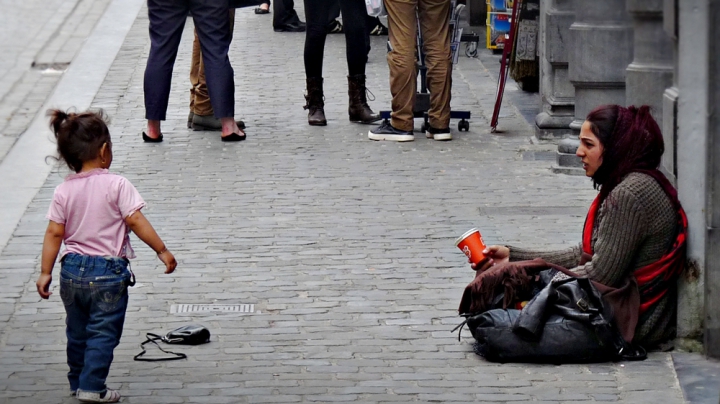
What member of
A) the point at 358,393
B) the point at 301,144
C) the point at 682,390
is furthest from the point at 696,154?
the point at 301,144

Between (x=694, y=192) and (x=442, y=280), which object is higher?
(x=694, y=192)

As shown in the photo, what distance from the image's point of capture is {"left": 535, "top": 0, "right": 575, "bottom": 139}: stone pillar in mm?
9734

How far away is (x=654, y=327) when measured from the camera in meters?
5.33

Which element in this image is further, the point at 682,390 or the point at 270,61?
the point at 270,61

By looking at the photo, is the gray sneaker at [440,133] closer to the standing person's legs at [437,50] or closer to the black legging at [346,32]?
the standing person's legs at [437,50]

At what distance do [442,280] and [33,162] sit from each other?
13.0ft

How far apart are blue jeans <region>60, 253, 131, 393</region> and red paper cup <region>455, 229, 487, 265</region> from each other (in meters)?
1.40

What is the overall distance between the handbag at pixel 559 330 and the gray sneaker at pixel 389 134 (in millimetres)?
4602

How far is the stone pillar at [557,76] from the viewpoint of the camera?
31.9ft

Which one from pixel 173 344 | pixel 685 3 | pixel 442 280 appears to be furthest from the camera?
pixel 442 280

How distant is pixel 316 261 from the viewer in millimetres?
6840

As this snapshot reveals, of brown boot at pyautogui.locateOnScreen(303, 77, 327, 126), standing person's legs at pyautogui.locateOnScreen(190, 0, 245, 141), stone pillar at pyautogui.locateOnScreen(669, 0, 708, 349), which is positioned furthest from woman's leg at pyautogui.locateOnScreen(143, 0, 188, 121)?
stone pillar at pyautogui.locateOnScreen(669, 0, 708, 349)

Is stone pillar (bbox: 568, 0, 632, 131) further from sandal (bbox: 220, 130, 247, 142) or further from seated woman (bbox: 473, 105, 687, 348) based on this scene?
seated woman (bbox: 473, 105, 687, 348)

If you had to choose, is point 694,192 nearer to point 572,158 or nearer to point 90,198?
point 90,198
